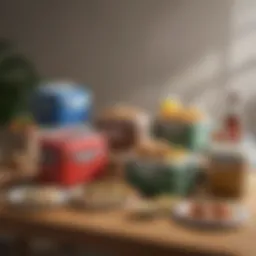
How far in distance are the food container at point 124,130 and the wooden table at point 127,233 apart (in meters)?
0.35

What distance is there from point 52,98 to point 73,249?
1.79ft

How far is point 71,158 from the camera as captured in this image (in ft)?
4.72

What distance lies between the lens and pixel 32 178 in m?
1.51

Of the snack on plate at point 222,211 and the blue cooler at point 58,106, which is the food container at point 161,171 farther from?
the blue cooler at point 58,106

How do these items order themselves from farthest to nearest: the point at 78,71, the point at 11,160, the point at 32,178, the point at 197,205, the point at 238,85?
the point at 78,71, the point at 238,85, the point at 11,160, the point at 32,178, the point at 197,205

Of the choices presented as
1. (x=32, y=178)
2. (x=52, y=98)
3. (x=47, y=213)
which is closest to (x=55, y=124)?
(x=52, y=98)

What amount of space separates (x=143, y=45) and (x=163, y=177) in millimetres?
796

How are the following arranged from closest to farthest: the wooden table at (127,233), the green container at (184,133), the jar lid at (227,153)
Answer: the wooden table at (127,233) < the jar lid at (227,153) < the green container at (184,133)

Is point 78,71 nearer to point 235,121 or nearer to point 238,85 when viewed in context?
point 238,85

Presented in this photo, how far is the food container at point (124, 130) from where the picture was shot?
5.33 feet

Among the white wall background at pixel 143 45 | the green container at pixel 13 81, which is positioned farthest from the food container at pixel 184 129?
the green container at pixel 13 81

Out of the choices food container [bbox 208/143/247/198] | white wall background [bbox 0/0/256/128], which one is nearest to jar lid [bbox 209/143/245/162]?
food container [bbox 208/143/247/198]

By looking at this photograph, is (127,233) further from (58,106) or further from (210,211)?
(58,106)

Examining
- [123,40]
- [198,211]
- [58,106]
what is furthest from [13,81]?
[198,211]
